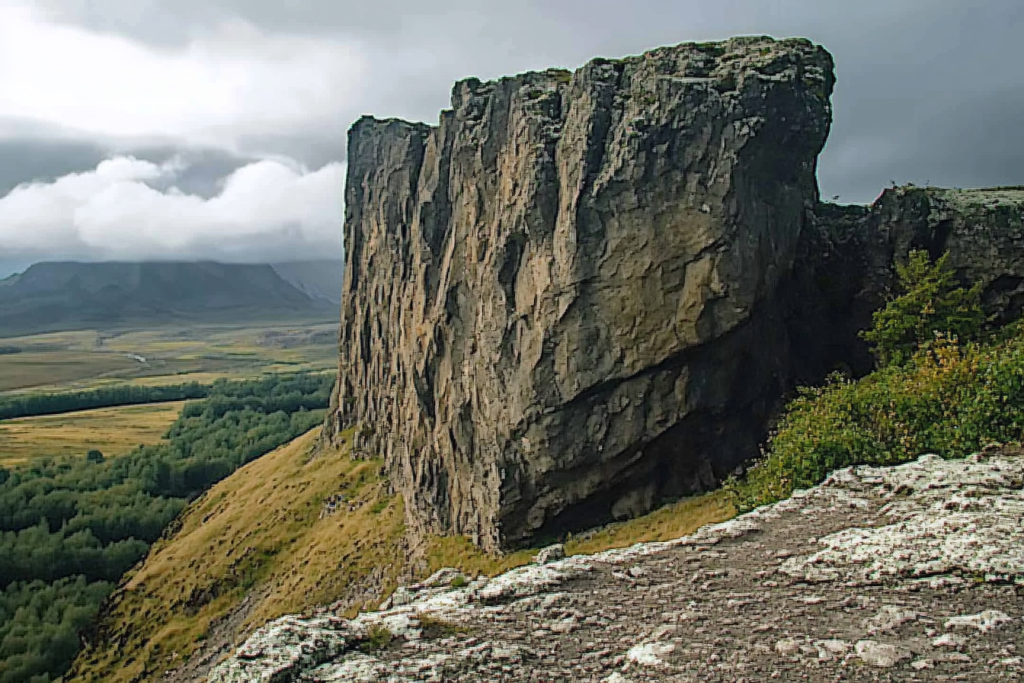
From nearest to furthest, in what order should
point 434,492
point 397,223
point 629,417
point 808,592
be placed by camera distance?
1. point 808,592
2. point 629,417
3. point 434,492
4. point 397,223

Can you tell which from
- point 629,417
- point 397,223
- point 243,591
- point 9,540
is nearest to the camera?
point 629,417

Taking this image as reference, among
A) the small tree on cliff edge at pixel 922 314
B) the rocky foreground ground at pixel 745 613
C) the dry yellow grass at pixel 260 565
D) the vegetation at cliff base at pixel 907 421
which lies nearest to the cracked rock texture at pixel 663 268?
the small tree on cliff edge at pixel 922 314

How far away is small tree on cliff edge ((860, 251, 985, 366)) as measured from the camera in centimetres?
3616

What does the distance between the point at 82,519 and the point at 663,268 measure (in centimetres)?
9961

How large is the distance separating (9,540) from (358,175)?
2653 inches

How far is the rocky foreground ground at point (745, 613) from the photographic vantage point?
12164 mm

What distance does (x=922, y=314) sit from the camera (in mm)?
36406

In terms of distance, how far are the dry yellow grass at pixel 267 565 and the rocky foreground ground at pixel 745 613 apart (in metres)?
24.6

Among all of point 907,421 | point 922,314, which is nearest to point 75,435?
point 922,314

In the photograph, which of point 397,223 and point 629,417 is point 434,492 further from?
point 397,223

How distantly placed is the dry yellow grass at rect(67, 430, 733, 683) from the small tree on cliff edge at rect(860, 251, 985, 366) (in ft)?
57.5

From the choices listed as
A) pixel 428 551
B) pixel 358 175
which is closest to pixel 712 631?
pixel 428 551

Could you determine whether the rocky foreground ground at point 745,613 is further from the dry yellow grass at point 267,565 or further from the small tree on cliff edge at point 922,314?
the dry yellow grass at point 267,565

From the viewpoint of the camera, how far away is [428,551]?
5500 centimetres
